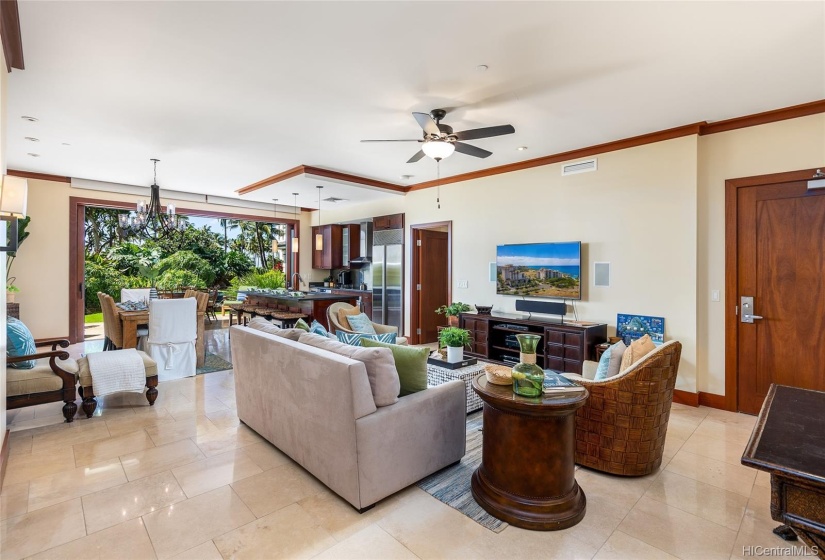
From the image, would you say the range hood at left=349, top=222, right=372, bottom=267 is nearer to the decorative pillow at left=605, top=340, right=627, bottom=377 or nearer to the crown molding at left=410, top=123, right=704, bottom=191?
the crown molding at left=410, top=123, right=704, bottom=191

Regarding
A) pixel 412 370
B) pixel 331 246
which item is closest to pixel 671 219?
pixel 412 370

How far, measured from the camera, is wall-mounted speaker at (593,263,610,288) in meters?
4.65

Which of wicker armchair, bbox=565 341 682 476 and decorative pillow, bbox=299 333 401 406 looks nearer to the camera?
decorative pillow, bbox=299 333 401 406

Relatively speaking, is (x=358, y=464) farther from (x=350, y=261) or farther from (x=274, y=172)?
(x=350, y=261)

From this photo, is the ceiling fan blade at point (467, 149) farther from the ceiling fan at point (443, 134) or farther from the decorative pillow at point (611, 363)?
the decorative pillow at point (611, 363)

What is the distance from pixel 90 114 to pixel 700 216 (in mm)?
6023

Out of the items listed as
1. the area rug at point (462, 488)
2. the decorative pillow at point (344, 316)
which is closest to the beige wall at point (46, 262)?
the decorative pillow at point (344, 316)

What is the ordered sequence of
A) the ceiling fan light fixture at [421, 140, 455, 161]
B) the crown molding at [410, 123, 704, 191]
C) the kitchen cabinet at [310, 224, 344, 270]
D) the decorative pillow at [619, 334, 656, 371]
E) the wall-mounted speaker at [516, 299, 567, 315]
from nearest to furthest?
1. the decorative pillow at [619, 334, 656, 371]
2. the ceiling fan light fixture at [421, 140, 455, 161]
3. the crown molding at [410, 123, 704, 191]
4. the wall-mounted speaker at [516, 299, 567, 315]
5. the kitchen cabinet at [310, 224, 344, 270]

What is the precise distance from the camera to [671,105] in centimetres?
352

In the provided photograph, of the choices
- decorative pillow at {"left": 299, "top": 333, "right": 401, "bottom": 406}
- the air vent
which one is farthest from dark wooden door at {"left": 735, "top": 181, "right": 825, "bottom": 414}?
decorative pillow at {"left": 299, "top": 333, "right": 401, "bottom": 406}

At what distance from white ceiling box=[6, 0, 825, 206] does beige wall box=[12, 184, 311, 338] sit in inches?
89.1

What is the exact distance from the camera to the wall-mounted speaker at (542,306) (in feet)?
16.3

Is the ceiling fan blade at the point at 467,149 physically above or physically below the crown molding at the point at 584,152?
below

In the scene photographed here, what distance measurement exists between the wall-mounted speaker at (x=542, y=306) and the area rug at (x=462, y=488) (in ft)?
7.95
